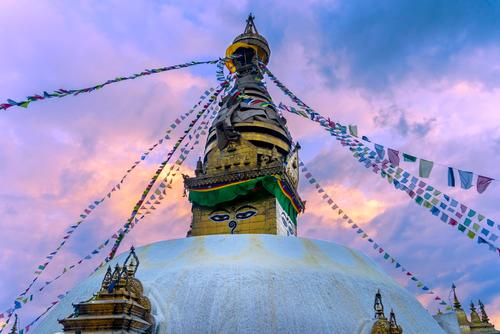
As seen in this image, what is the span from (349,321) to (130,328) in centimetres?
380

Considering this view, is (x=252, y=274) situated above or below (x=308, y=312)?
above

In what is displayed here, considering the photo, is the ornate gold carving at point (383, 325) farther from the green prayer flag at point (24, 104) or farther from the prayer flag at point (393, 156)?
the green prayer flag at point (24, 104)

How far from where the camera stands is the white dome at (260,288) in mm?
7219

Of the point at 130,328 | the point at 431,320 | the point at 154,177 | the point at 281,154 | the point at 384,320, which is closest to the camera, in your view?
the point at 130,328

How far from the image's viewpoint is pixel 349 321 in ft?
24.3

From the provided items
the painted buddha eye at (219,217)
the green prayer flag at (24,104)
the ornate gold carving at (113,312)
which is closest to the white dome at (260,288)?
the ornate gold carving at (113,312)

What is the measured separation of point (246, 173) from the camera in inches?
632

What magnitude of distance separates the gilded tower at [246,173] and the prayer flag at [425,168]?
6.86 m

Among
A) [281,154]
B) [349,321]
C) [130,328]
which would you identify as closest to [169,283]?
[130,328]

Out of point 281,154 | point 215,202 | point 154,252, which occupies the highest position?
point 281,154

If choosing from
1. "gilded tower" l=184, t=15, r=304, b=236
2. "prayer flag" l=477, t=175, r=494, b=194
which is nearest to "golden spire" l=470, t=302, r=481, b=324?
"prayer flag" l=477, t=175, r=494, b=194

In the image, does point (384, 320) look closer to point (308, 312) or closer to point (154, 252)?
point (308, 312)

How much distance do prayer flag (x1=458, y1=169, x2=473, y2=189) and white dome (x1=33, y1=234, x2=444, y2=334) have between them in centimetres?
266

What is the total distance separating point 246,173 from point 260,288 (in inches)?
341
